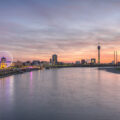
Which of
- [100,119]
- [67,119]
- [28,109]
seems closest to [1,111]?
[28,109]

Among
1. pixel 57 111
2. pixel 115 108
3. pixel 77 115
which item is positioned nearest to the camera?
pixel 77 115

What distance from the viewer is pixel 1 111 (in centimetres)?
1401

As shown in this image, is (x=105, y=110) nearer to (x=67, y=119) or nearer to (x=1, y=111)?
(x=67, y=119)

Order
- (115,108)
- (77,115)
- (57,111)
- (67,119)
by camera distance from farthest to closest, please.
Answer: (115,108) → (57,111) → (77,115) → (67,119)

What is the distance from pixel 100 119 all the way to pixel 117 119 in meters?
1.48

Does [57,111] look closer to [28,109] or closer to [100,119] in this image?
[28,109]

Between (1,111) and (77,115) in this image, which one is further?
(1,111)

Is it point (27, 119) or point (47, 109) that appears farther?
point (47, 109)

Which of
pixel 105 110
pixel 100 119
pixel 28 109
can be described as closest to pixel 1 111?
pixel 28 109

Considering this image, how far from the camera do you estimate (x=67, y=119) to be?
11.8 metres

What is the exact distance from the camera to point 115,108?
15.0m

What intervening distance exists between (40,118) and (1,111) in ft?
15.2

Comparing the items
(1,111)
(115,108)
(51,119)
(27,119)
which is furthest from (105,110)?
(1,111)

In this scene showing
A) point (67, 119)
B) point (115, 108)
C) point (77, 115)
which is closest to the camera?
point (67, 119)
